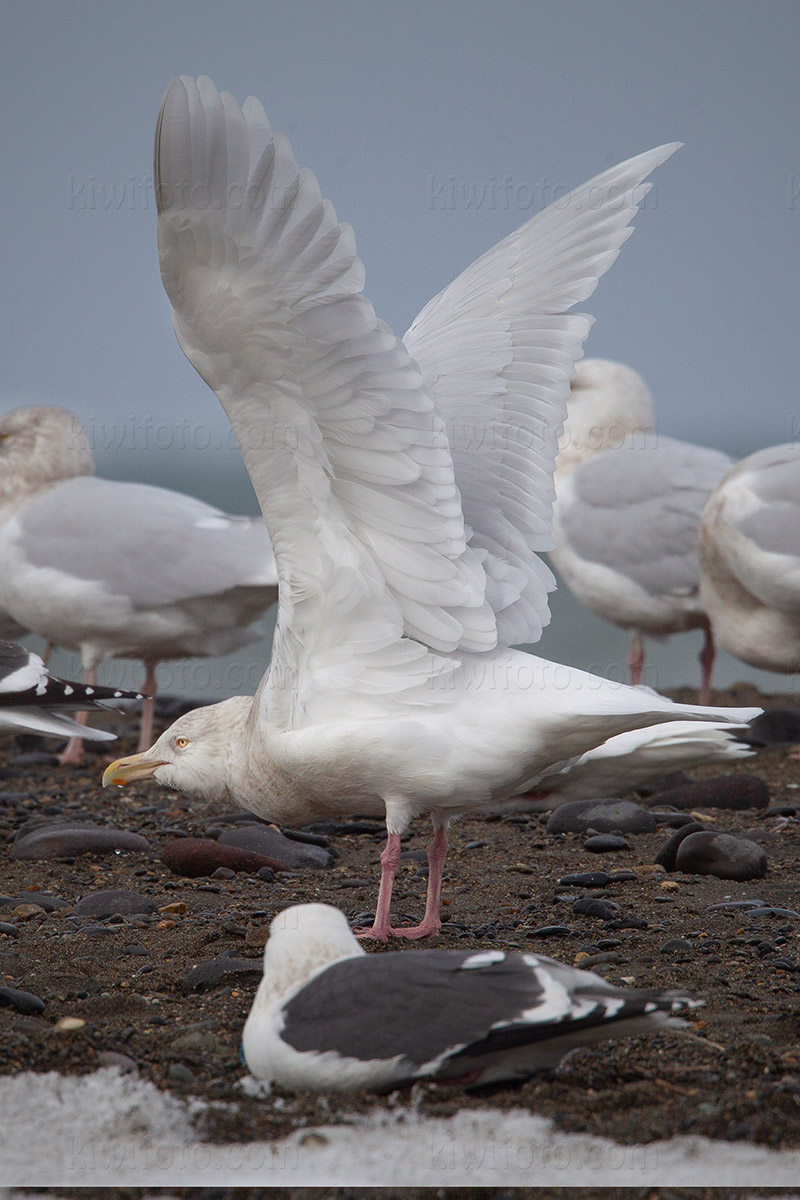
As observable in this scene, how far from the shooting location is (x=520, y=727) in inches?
150

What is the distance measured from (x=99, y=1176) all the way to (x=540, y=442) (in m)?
2.81

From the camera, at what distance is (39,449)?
8.03 meters

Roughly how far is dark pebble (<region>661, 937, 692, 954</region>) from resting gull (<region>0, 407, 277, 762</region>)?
3.71 metres

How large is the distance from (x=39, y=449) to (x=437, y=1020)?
613cm

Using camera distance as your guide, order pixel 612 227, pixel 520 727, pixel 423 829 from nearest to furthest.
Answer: pixel 520 727 < pixel 612 227 < pixel 423 829

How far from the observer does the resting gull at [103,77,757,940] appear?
315 centimetres

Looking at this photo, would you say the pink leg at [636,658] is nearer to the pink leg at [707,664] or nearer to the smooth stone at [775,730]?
the pink leg at [707,664]

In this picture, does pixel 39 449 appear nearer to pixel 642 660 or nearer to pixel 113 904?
pixel 642 660

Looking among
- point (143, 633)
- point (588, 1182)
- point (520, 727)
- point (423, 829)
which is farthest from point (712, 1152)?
point (143, 633)

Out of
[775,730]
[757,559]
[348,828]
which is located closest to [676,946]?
[348,828]

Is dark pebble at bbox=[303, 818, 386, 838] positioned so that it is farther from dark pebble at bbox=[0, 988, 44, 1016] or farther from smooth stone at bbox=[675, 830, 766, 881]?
dark pebble at bbox=[0, 988, 44, 1016]

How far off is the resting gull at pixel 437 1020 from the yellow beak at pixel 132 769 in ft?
5.83

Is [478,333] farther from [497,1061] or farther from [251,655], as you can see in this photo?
[251,655]

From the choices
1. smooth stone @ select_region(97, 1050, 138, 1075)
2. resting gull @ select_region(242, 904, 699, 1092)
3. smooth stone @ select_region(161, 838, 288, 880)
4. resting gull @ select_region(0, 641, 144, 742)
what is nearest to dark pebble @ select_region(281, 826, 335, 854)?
smooth stone @ select_region(161, 838, 288, 880)
